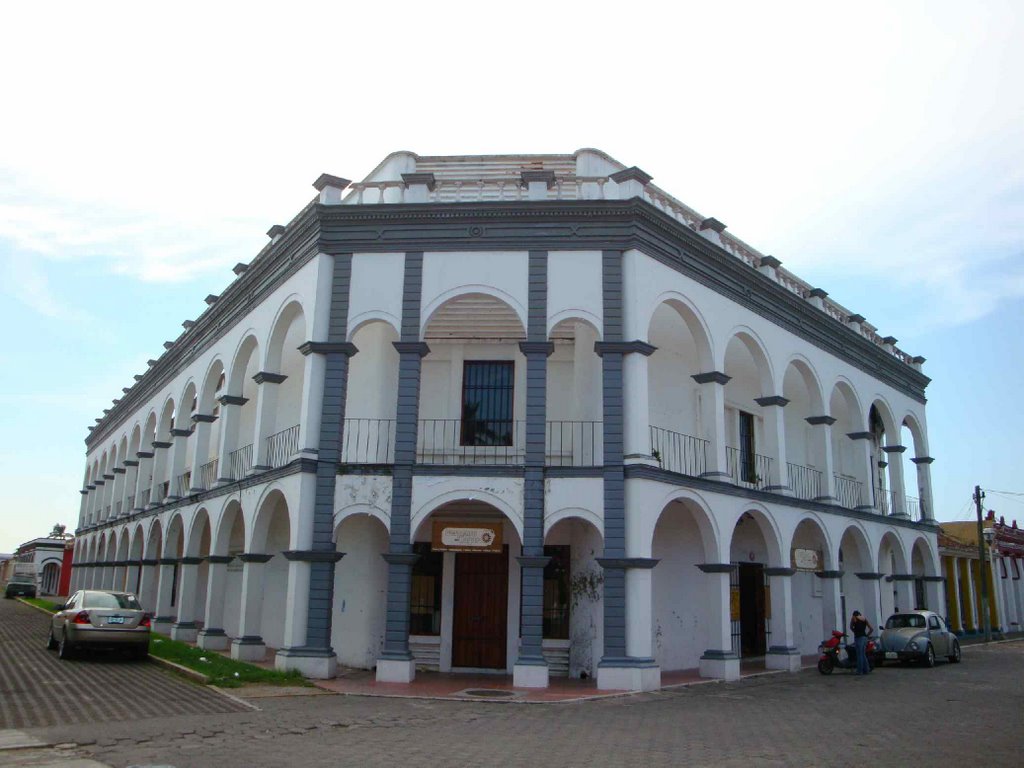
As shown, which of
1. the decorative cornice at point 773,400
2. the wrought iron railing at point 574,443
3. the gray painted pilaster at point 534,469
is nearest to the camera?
the gray painted pilaster at point 534,469

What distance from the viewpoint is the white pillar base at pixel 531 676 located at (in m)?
14.7

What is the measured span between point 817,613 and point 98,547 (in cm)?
2896

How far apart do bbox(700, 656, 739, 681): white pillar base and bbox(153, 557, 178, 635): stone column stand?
15.1 m

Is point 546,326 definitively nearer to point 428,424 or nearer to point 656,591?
point 428,424

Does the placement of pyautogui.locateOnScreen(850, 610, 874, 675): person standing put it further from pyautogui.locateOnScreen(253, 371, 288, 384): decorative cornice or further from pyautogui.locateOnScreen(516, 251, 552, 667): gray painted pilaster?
pyautogui.locateOnScreen(253, 371, 288, 384): decorative cornice

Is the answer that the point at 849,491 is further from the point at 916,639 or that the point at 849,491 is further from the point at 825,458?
the point at 916,639

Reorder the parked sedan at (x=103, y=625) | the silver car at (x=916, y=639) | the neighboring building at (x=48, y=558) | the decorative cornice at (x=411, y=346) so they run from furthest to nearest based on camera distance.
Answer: the neighboring building at (x=48, y=558) → the silver car at (x=916, y=639) → the parked sedan at (x=103, y=625) → the decorative cornice at (x=411, y=346)

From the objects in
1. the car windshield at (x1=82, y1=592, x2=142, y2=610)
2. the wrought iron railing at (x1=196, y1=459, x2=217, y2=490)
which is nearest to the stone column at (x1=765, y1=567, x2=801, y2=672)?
the car windshield at (x1=82, y1=592, x2=142, y2=610)

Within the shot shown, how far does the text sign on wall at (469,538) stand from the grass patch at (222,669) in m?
3.37

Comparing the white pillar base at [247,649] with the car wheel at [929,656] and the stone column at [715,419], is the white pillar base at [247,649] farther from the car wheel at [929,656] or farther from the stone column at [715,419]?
the car wheel at [929,656]

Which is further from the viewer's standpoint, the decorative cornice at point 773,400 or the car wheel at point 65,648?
the decorative cornice at point 773,400

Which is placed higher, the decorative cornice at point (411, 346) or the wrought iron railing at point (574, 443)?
the decorative cornice at point (411, 346)

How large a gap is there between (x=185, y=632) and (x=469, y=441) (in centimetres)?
964

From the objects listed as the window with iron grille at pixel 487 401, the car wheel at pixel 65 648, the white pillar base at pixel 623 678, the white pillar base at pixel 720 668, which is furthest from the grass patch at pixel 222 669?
the white pillar base at pixel 720 668
